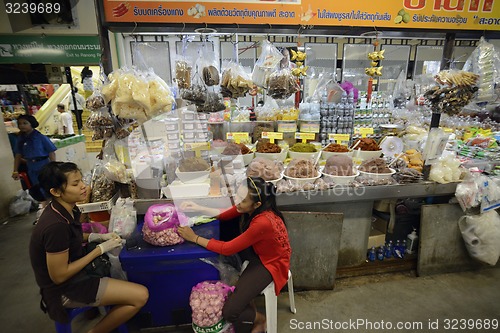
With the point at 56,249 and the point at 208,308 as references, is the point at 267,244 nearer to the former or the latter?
the point at 208,308

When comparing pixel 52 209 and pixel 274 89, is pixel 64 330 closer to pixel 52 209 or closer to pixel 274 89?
pixel 52 209

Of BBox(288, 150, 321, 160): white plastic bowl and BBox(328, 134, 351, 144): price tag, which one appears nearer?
BBox(288, 150, 321, 160): white plastic bowl

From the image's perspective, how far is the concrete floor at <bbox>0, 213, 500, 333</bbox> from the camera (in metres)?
2.33

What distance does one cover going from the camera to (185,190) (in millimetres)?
2336

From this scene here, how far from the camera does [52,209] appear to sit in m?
1.68

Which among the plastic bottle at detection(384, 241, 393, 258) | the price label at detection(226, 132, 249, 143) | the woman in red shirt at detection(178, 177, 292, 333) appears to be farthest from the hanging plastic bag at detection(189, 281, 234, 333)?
the plastic bottle at detection(384, 241, 393, 258)

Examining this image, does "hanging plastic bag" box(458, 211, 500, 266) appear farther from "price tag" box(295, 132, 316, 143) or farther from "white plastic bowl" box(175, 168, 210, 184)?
"white plastic bowl" box(175, 168, 210, 184)

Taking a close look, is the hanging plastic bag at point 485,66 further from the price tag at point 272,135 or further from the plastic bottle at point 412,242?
the price tag at point 272,135

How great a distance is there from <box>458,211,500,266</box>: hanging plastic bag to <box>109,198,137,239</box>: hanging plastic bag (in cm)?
317

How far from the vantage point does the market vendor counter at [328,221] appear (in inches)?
98.7

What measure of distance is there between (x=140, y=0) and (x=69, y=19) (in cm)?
369

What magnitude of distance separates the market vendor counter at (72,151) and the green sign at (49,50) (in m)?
1.52

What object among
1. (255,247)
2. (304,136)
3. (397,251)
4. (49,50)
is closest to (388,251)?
(397,251)

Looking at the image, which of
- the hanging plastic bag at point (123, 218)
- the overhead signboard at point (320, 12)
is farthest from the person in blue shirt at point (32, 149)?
the overhead signboard at point (320, 12)
